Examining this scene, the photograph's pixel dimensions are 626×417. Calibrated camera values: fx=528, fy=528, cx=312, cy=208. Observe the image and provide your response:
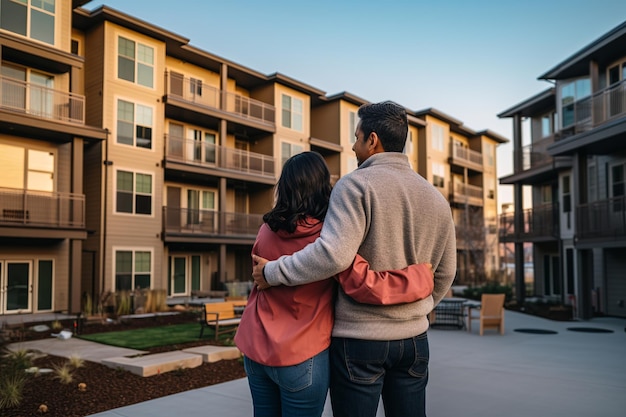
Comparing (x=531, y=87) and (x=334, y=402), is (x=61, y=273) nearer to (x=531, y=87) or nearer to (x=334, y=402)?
(x=334, y=402)

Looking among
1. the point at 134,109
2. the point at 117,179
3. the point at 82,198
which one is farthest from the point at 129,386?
the point at 134,109

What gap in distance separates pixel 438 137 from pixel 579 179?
25.6 metres

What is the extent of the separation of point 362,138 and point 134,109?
21695 millimetres

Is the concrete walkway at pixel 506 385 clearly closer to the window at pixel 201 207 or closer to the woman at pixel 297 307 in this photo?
the woman at pixel 297 307

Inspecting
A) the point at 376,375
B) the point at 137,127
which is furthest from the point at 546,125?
the point at 376,375

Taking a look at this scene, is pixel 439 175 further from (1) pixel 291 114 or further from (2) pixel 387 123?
(2) pixel 387 123

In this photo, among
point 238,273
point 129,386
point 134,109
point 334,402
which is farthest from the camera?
point 238,273

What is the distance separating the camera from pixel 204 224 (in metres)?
25.5

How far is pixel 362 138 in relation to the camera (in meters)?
2.44

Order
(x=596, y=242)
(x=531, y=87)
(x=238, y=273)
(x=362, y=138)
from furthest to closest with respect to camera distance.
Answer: (x=238, y=273)
(x=531, y=87)
(x=596, y=242)
(x=362, y=138)

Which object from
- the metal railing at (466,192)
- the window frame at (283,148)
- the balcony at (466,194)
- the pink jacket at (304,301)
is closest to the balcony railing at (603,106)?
the window frame at (283,148)

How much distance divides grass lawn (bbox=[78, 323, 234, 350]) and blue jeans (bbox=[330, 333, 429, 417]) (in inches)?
378

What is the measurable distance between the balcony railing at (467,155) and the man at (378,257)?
138 ft

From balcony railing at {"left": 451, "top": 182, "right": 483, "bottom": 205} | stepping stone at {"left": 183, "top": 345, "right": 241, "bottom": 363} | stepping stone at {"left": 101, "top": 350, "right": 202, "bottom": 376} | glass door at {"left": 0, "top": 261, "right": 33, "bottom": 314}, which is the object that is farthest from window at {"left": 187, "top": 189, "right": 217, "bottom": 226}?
balcony railing at {"left": 451, "top": 182, "right": 483, "bottom": 205}
